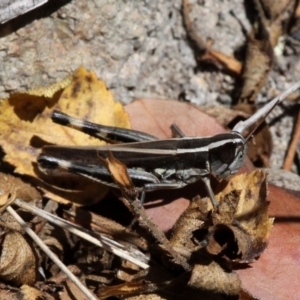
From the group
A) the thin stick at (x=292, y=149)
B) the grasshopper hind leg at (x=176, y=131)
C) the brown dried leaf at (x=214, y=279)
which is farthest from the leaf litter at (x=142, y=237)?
the thin stick at (x=292, y=149)

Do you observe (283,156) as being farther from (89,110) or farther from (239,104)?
(89,110)

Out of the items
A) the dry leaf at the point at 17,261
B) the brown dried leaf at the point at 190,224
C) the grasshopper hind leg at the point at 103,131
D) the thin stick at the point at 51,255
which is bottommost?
the dry leaf at the point at 17,261

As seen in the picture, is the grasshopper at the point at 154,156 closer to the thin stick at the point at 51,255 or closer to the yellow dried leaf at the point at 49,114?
the yellow dried leaf at the point at 49,114

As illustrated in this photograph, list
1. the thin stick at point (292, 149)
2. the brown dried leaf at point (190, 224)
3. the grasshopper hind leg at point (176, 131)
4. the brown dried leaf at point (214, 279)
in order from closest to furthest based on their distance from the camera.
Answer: the brown dried leaf at point (214, 279)
the brown dried leaf at point (190, 224)
the grasshopper hind leg at point (176, 131)
the thin stick at point (292, 149)

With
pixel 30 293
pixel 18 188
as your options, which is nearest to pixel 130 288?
pixel 30 293

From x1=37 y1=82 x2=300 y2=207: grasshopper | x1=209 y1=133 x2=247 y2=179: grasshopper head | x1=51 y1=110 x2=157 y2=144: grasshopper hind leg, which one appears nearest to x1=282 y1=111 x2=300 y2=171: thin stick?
x1=37 y1=82 x2=300 y2=207: grasshopper

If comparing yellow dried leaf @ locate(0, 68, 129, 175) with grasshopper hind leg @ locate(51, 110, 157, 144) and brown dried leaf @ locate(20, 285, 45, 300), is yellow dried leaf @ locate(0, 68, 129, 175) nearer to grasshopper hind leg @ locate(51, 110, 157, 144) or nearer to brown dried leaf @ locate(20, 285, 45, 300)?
grasshopper hind leg @ locate(51, 110, 157, 144)

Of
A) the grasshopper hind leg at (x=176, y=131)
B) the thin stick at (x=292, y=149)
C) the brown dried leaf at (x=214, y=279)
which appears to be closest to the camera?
the brown dried leaf at (x=214, y=279)

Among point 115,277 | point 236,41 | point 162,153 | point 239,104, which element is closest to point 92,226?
point 115,277
